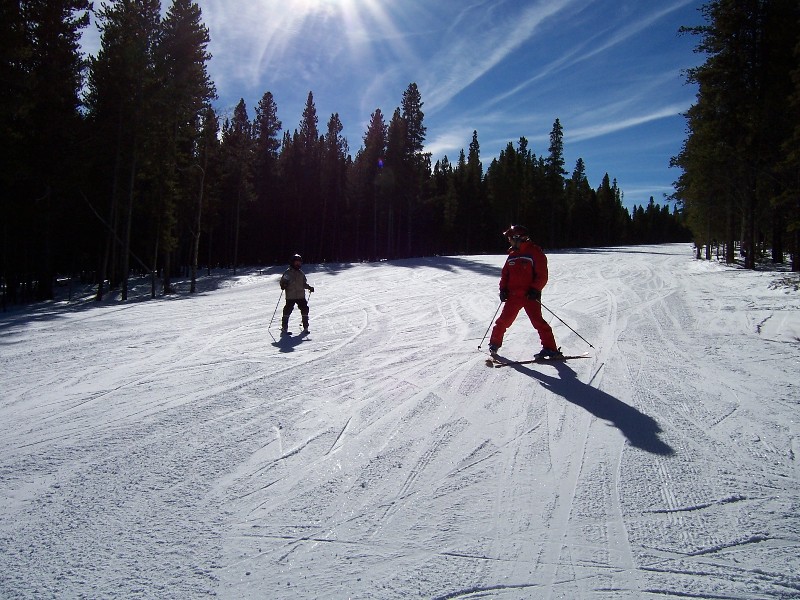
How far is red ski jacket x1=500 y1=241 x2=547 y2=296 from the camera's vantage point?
7.36 metres

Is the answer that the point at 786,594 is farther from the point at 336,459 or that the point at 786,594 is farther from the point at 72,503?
the point at 72,503

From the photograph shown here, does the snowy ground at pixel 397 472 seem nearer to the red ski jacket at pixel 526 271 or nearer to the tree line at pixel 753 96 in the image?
the red ski jacket at pixel 526 271

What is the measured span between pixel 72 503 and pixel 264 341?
6040 mm

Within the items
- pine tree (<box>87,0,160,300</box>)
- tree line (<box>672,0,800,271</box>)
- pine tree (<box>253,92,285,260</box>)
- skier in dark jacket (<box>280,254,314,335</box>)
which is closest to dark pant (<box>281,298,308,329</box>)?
skier in dark jacket (<box>280,254,314,335</box>)

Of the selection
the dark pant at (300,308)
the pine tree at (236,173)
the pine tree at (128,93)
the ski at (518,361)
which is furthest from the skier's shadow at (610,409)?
the pine tree at (236,173)

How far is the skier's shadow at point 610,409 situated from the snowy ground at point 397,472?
1.4 inches

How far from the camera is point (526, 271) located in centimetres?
739

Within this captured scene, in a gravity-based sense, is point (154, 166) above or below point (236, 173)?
below

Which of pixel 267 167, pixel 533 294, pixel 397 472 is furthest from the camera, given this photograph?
pixel 267 167

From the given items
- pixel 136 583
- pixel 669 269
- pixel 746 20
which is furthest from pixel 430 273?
pixel 136 583

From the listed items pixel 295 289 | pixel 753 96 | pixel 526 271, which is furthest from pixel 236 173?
pixel 526 271

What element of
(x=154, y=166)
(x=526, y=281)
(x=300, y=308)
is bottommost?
(x=300, y=308)

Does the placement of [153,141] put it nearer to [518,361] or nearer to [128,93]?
[128,93]

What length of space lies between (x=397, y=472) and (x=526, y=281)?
4.52 meters
